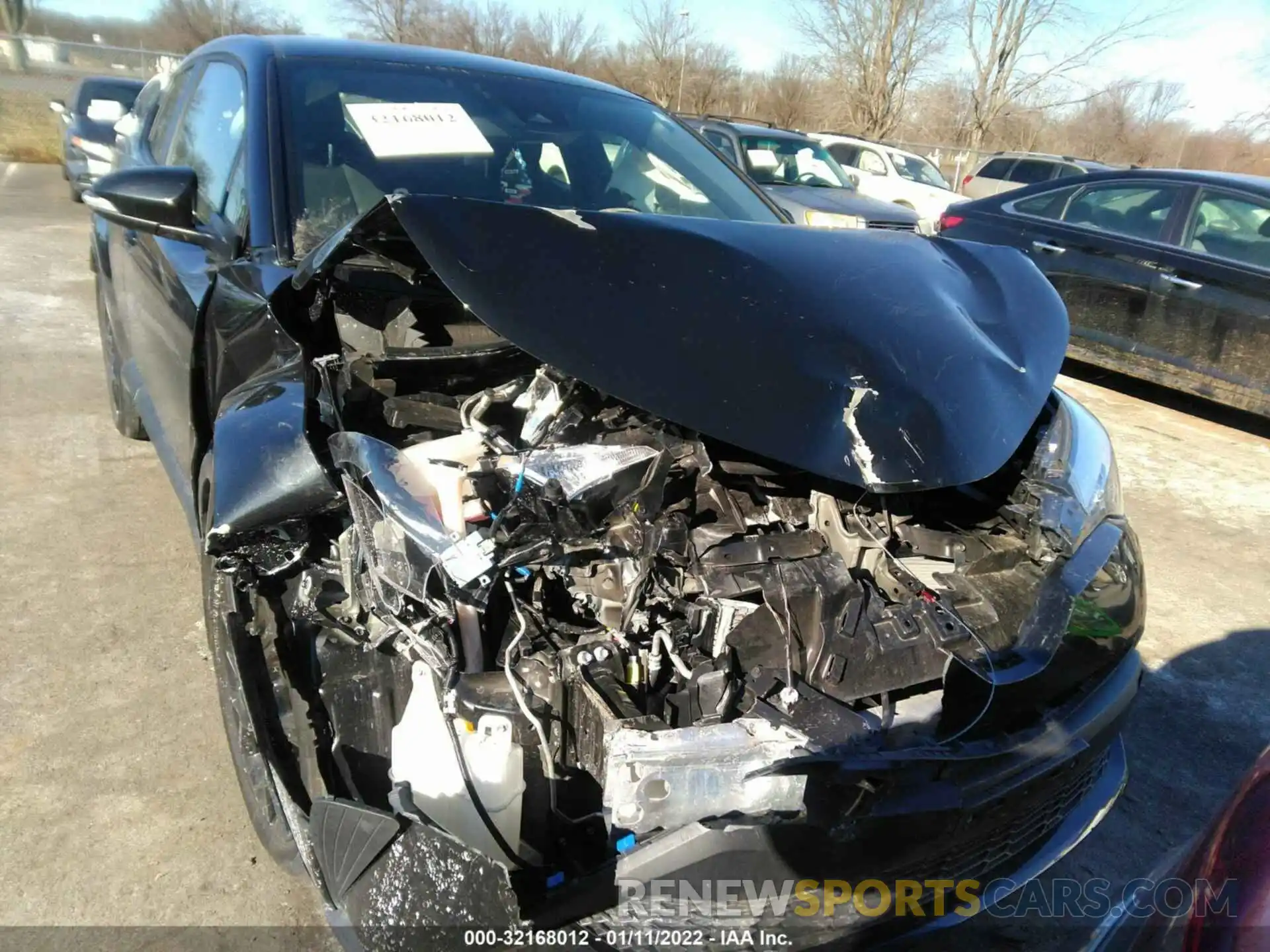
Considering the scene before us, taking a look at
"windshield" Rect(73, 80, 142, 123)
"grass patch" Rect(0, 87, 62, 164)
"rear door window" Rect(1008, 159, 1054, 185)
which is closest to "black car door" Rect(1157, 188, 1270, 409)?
"rear door window" Rect(1008, 159, 1054, 185)

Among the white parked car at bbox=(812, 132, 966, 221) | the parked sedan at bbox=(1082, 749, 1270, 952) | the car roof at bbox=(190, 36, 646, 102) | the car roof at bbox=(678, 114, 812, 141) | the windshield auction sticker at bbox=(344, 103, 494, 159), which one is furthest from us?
the white parked car at bbox=(812, 132, 966, 221)

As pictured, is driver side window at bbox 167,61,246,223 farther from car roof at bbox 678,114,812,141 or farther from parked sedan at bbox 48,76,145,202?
car roof at bbox 678,114,812,141

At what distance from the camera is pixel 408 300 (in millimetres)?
2217

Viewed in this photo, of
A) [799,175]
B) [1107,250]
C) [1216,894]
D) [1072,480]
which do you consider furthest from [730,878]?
[799,175]

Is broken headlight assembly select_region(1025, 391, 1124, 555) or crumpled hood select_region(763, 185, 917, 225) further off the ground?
crumpled hood select_region(763, 185, 917, 225)

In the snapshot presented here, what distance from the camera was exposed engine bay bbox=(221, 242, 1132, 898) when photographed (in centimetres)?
148

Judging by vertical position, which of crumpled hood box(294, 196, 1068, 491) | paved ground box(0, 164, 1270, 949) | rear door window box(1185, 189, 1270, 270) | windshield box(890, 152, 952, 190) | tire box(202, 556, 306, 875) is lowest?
paved ground box(0, 164, 1270, 949)

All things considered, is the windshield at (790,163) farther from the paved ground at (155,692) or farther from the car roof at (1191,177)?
the paved ground at (155,692)

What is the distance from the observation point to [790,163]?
8.83 meters

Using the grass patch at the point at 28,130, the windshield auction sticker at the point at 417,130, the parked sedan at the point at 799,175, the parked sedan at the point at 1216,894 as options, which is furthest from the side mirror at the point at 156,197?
the grass patch at the point at 28,130

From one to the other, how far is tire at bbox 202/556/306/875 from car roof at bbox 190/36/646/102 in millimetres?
1696

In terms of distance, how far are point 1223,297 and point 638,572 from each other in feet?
18.4

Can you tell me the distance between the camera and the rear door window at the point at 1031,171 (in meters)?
13.3

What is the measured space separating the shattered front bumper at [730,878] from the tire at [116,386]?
3.01m
